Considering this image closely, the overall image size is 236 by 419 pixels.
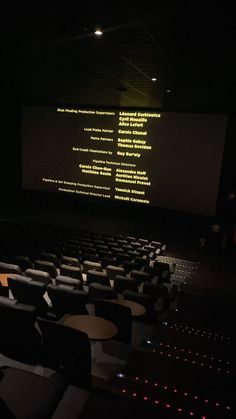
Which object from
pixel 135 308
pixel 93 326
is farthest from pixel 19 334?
pixel 135 308

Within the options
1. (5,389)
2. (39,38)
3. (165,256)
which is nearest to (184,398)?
(5,389)

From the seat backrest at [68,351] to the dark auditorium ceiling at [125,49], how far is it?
4.06 m

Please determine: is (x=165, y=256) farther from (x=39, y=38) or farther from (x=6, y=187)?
(x=6, y=187)

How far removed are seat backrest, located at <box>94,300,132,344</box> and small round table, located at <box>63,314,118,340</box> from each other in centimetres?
30

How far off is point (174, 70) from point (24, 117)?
10.5 metres

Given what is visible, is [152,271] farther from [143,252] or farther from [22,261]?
Answer: [22,261]

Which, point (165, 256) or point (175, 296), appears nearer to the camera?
point (175, 296)

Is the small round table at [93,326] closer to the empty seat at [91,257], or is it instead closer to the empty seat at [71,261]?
the empty seat at [71,261]

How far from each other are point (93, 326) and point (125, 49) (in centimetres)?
498

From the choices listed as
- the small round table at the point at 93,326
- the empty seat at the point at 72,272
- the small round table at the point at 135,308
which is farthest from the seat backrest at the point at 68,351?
the empty seat at the point at 72,272

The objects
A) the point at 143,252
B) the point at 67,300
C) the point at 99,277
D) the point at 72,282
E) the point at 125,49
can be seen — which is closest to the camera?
the point at 67,300

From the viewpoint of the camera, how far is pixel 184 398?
2389 mm

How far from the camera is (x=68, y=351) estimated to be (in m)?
3.45

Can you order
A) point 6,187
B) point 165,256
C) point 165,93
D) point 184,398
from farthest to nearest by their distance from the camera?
point 6,187 < point 165,256 < point 165,93 < point 184,398
